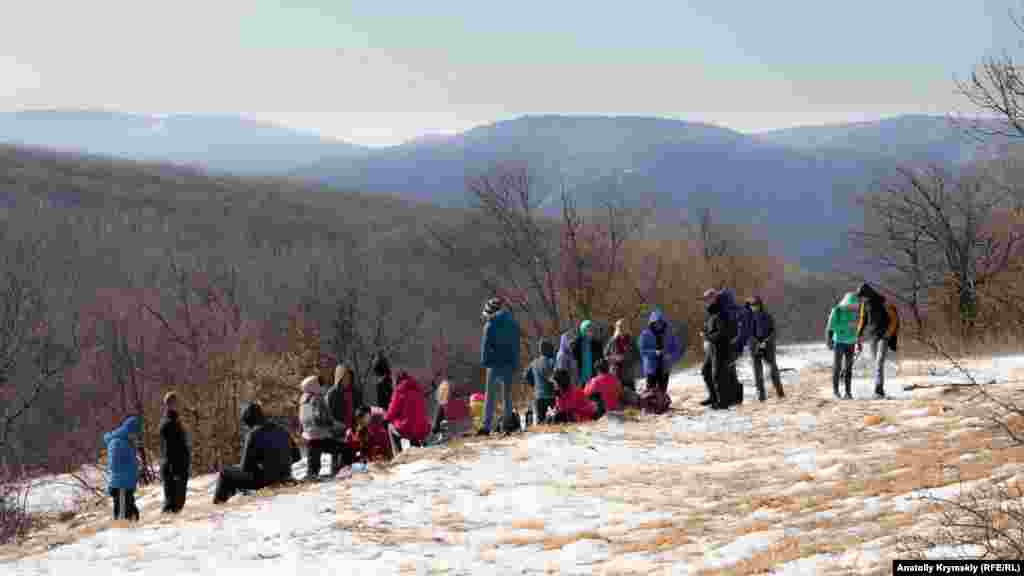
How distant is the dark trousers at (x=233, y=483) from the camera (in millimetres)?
10906

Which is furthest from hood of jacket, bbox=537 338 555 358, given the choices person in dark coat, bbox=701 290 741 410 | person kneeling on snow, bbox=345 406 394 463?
person kneeling on snow, bbox=345 406 394 463

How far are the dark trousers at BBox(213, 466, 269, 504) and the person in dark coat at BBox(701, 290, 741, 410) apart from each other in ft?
24.2

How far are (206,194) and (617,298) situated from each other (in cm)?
15130

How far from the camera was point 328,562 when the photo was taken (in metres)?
7.13

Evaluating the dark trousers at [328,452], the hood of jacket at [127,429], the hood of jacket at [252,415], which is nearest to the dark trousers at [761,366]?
the dark trousers at [328,452]

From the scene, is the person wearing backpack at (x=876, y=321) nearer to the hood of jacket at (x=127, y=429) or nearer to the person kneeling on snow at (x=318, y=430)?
the person kneeling on snow at (x=318, y=430)

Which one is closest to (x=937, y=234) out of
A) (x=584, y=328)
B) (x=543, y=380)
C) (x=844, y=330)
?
(x=844, y=330)

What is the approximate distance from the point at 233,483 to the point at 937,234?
3220 centimetres

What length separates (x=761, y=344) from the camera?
48.9 feet

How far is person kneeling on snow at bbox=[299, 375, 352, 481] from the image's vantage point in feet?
39.0

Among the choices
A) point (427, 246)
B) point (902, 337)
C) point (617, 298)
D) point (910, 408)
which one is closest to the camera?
point (910, 408)

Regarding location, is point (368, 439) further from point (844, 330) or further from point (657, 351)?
point (844, 330)

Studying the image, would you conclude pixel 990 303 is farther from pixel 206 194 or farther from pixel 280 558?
pixel 206 194

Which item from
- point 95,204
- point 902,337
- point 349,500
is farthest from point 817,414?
point 95,204
